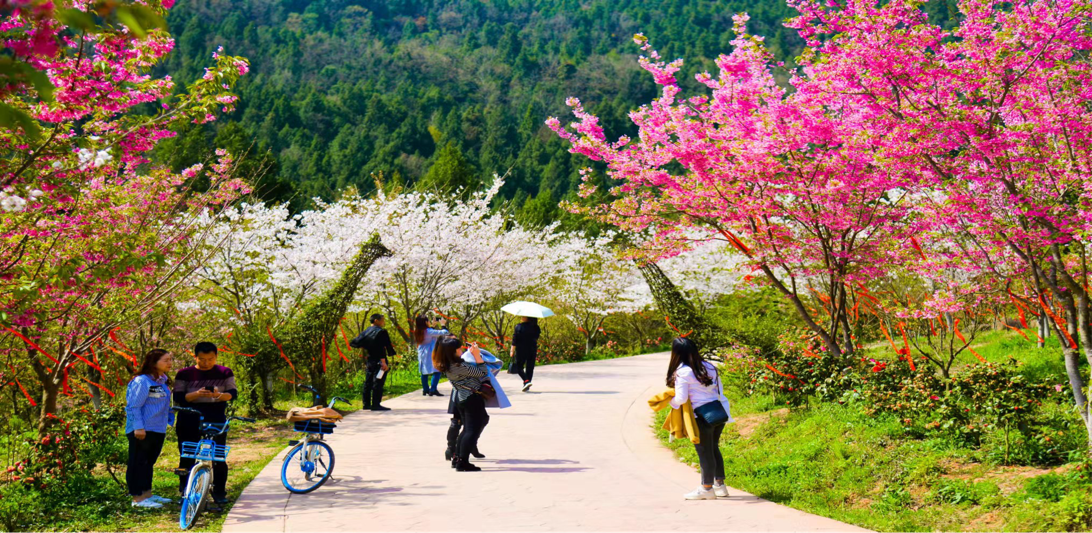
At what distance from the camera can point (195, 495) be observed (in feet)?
19.7

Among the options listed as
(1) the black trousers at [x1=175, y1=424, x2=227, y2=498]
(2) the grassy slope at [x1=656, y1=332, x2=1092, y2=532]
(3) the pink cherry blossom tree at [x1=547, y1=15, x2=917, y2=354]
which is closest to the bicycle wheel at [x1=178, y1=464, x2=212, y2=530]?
(1) the black trousers at [x1=175, y1=424, x2=227, y2=498]

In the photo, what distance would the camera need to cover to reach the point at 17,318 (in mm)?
6633

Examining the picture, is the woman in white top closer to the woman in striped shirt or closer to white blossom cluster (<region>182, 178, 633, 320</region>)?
the woman in striped shirt

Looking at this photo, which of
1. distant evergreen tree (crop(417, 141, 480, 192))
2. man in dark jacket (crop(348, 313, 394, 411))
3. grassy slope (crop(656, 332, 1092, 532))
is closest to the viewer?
grassy slope (crop(656, 332, 1092, 532))

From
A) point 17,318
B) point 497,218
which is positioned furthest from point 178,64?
point 17,318

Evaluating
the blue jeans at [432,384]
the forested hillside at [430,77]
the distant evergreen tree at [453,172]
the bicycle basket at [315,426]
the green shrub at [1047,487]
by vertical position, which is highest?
the forested hillside at [430,77]

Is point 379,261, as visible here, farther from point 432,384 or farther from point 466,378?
point 466,378

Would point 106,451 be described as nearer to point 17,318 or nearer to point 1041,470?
point 17,318

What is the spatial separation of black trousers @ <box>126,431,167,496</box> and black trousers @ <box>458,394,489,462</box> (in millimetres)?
2743

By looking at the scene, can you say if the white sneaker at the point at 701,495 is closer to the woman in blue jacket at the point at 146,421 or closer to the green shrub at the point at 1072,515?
the green shrub at the point at 1072,515

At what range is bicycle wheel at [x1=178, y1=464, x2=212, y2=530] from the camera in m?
5.92

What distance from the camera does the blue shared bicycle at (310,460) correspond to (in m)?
7.01

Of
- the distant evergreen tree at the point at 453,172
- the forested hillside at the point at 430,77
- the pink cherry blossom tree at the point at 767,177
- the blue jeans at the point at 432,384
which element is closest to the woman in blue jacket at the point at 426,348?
the blue jeans at the point at 432,384

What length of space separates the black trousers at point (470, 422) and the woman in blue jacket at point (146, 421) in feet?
8.88
